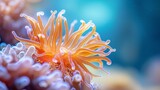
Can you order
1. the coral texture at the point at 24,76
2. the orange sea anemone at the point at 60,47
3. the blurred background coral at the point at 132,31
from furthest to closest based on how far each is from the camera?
the blurred background coral at the point at 132,31 → the orange sea anemone at the point at 60,47 → the coral texture at the point at 24,76

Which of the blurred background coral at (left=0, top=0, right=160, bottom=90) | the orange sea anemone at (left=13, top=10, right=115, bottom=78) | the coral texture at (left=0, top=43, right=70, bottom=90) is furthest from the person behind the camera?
the blurred background coral at (left=0, top=0, right=160, bottom=90)

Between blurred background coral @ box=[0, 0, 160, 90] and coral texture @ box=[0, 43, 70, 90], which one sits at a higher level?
blurred background coral @ box=[0, 0, 160, 90]

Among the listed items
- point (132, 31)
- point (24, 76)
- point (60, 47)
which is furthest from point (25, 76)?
point (132, 31)

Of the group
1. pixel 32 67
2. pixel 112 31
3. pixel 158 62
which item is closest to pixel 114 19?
pixel 112 31

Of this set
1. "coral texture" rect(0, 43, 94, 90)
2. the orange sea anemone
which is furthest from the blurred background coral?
"coral texture" rect(0, 43, 94, 90)

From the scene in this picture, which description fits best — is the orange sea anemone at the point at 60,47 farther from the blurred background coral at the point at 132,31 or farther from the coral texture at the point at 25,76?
the blurred background coral at the point at 132,31

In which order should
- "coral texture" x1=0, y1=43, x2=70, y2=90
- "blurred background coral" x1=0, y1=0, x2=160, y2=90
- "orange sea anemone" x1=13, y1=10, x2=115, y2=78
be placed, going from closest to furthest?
1. "coral texture" x1=0, y1=43, x2=70, y2=90
2. "orange sea anemone" x1=13, y1=10, x2=115, y2=78
3. "blurred background coral" x1=0, y1=0, x2=160, y2=90

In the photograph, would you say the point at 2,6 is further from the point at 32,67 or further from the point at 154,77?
the point at 154,77

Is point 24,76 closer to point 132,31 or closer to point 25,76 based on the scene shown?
point 25,76

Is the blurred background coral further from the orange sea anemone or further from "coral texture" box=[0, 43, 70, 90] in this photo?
"coral texture" box=[0, 43, 70, 90]

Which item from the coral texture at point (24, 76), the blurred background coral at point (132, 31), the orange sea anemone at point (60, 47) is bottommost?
the coral texture at point (24, 76)

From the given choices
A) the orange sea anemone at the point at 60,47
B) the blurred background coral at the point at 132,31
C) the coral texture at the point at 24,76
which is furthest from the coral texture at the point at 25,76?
the blurred background coral at the point at 132,31
